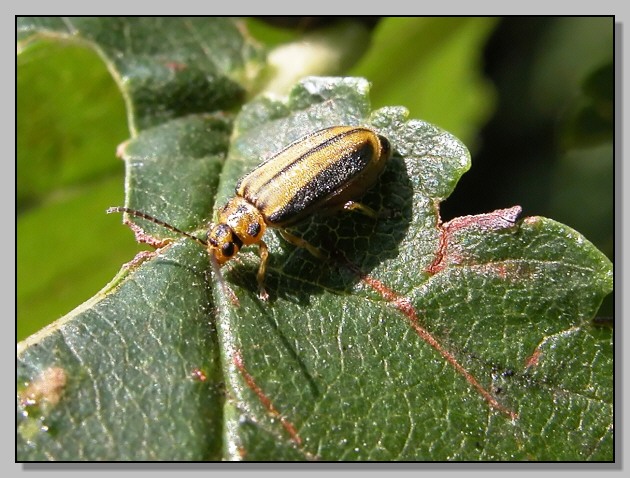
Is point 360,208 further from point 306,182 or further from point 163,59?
point 163,59

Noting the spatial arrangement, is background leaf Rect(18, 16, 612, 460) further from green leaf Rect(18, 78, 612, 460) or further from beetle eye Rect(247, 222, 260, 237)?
beetle eye Rect(247, 222, 260, 237)

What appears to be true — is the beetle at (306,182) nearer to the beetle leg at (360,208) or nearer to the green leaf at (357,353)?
the beetle leg at (360,208)

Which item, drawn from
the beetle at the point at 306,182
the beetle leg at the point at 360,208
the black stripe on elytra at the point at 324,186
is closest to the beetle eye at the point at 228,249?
the beetle at the point at 306,182

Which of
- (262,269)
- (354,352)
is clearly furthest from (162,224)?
(354,352)

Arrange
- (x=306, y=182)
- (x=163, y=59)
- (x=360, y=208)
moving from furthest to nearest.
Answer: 1. (x=163, y=59)
2. (x=306, y=182)
3. (x=360, y=208)

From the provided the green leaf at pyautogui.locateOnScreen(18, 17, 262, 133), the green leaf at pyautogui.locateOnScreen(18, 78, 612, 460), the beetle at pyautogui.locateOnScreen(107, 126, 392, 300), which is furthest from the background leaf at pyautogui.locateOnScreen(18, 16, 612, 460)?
the green leaf at pyautogui.locateOnScreen(18, 17, 262, 133)

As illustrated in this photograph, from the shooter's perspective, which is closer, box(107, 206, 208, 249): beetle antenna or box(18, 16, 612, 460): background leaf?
box(18, 16, 612, 460): background leaf

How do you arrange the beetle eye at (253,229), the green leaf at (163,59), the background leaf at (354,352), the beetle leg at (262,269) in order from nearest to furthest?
the background leaf at (354,352)
the beetle leg at (262,269)
the beetle eye at (253,229)
the green leaf at (163,59)
